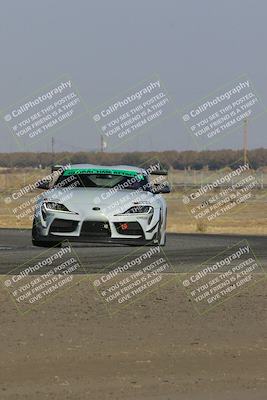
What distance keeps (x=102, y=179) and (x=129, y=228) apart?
6.40 feet

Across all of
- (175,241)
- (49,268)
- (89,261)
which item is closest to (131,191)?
(89,261)

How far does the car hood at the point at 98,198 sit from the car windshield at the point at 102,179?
0.70m

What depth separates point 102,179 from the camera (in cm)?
1936

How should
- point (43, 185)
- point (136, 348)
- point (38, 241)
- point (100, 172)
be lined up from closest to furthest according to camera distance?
point (136, 348)
point (38, 241)
point (43, 185)
point (100, 172)

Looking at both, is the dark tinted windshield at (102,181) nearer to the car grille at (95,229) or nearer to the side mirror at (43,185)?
the side mirror at (43,185)

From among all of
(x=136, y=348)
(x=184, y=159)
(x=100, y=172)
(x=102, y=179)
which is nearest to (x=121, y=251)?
(x=102, y=179)

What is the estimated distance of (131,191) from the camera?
18.3 metres

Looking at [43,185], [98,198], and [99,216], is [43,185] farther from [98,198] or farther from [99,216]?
[99,216]

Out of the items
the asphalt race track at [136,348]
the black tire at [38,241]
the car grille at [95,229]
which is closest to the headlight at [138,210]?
the car grille at [95,229]

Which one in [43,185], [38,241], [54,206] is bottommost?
[38,241]

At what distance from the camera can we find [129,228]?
17703mm

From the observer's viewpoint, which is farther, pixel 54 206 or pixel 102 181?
pixel 102 181

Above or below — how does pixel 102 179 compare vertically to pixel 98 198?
below

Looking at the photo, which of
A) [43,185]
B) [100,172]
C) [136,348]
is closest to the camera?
[136,348]
